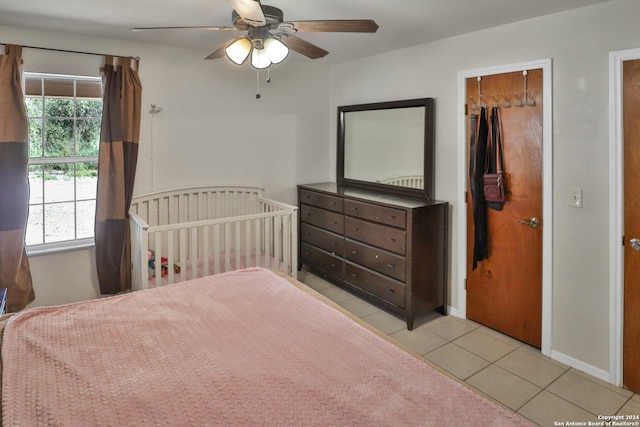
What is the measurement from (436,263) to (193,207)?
230 cm

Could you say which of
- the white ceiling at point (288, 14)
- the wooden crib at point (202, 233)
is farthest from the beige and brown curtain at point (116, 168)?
the white ceiling at point (288, 14)

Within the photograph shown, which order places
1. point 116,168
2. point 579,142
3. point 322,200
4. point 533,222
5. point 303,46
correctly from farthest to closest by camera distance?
point 322,200 < point 116,168 < point 533,222 < point 579,142 < point 303,46

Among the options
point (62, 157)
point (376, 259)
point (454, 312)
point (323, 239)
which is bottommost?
point (454, 312)

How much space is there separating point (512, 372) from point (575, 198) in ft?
3.97

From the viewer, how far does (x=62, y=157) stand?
11.2ft

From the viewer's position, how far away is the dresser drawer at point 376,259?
134 inches

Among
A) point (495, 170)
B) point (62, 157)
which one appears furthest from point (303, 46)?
point (62, 157)

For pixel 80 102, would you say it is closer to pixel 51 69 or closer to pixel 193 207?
pixel 51 69

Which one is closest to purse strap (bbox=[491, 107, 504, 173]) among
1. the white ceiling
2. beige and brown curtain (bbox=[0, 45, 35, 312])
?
the white ceiling

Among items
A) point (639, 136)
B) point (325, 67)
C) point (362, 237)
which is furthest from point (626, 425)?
point (325, 67)

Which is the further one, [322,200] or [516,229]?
[322,200]

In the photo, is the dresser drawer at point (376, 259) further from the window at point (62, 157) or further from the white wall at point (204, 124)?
the window at point (62, 157)

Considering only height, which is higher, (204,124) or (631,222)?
(204,124)

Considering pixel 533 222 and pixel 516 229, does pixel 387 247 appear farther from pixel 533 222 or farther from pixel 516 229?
pixel 533 222
